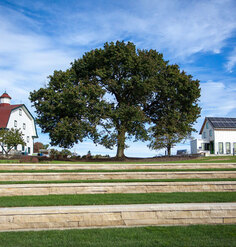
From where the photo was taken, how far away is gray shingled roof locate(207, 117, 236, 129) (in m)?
38.0

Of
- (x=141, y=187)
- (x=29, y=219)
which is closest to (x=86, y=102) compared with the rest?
(x=141, y=187)

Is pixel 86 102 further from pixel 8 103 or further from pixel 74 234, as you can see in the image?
pixel 8 103

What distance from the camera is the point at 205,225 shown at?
613 cm

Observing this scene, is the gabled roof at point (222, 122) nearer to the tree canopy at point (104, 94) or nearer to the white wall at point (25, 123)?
the tree canopy at point (104, 94)

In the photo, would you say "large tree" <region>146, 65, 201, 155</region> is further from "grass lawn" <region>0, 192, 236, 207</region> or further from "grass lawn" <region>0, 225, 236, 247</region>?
"grass lawn" <region>0, 225, 236, 247</region>

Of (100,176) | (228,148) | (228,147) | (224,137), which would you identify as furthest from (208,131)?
(100,176)

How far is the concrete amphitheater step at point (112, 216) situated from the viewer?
5973mm

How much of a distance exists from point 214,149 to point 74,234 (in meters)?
35.5

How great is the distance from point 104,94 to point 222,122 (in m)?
20.9

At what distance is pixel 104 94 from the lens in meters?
26.7

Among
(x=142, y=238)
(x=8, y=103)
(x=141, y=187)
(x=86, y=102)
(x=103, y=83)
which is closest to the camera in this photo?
(x=142, y=238)

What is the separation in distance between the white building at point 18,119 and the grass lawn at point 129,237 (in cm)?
3344

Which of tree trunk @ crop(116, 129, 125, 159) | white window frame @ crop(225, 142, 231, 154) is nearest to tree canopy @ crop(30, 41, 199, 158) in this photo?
tree trunk @ crop(116, 129, 125, 159)

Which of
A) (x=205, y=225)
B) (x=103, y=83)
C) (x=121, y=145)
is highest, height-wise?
(x=103, y=83)
